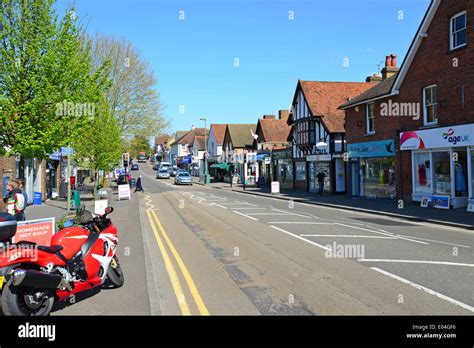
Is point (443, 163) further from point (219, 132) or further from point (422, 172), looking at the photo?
point (219, 132)

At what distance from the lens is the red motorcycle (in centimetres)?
526

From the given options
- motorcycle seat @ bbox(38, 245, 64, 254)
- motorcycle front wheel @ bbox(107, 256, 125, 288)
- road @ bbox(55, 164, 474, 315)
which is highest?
motorcycle seat @ bbox(38, 245, 64, 254)

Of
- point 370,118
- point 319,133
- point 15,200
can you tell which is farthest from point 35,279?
point 319,133

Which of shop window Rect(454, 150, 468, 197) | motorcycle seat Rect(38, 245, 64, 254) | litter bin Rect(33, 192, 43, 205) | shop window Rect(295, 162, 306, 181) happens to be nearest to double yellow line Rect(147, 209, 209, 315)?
motorcycle seat Rect(38, 245, 64, 254)

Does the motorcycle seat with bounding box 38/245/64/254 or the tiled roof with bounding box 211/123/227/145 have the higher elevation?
the tiled roof with bounding box 211/123/227/145

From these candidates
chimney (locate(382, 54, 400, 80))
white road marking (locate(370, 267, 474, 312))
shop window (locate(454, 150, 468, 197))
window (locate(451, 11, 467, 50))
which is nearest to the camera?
white road marking (locate(370, 267, 474, 312))

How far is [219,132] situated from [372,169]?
50.2 meters

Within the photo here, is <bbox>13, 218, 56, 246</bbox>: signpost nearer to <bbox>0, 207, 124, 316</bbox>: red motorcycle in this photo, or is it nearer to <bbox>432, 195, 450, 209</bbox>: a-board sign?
<bbox>0, 207, 124, 316</bbox>: red motorcycle

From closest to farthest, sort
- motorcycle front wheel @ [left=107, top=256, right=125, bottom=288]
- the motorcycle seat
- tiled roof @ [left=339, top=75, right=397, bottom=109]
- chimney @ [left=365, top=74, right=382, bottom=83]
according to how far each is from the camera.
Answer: the motorcycle seat → motorcycle front wheel @ [left=107, top=256, right=125, bottom=288] → tiled roof @ [left=339, top=75, right=397, bottom=109] → chimney @ [left=365, top=74, right=382, bottom=83]

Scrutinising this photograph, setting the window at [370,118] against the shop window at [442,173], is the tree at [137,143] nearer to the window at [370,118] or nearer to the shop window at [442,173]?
the window at [370,118]

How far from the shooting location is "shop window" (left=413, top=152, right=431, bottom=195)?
20953 mm

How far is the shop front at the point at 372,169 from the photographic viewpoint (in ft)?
79.4

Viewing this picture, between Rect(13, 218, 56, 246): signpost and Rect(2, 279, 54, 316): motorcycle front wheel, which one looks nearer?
Rect(2, 279, 54, 316): motorcycle front wheel
